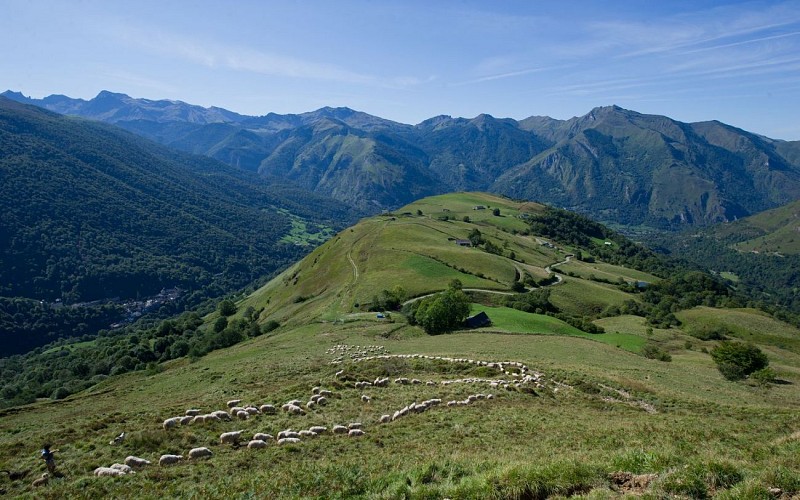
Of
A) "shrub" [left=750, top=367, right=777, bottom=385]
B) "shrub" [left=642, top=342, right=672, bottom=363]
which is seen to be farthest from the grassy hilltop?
"shrub" [left=642, top=342, right=672, bottom=363]

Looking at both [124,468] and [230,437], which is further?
[230,437]

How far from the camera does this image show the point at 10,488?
54.0 feet

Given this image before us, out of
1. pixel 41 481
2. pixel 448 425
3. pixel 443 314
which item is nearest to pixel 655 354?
pixel 443 314

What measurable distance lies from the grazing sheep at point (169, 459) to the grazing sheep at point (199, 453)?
0.46m

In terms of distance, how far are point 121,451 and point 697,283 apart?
629ft

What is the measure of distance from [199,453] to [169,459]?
3.75 ft

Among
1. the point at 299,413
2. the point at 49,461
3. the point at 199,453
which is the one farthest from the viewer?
the point at 299,413

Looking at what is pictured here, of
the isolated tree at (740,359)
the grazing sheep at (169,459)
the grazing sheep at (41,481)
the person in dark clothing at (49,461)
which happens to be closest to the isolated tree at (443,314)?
the isolated tree at (740,359)

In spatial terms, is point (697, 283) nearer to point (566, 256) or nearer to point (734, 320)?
point (566, 256)

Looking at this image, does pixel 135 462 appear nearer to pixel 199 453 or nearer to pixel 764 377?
pixel 199 453

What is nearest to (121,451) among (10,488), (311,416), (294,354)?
(10,488)

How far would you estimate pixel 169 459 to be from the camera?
17.9 m

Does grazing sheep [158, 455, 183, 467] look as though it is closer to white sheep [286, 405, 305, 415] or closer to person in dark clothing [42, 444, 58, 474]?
person in dark clothing [42, 444, 58, 474]

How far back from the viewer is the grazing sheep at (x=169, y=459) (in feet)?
57.9
